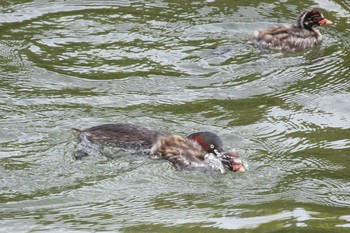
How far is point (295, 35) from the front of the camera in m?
11.0

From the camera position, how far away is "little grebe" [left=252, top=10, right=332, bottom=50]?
10781 mm

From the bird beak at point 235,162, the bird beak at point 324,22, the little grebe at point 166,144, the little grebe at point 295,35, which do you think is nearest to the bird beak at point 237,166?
the bird beak at point 235,162

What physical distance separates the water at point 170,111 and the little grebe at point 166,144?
112 mm

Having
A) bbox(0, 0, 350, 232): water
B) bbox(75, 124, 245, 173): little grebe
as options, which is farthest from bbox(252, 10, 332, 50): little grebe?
bbox(75, 124, 245, 173): little grebe

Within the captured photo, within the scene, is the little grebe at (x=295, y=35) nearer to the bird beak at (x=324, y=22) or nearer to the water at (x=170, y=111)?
the bird beak at (x=324, y=22)

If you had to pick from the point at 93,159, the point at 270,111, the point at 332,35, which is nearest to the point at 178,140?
the point at 93,159

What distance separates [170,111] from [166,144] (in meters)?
1.02

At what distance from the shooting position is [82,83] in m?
9.61

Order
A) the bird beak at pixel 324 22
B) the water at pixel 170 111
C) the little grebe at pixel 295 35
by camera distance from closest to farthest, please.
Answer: the water at pixel 170 111, the little grebe at pixel 295 35, the bird beak at pixel 324 22

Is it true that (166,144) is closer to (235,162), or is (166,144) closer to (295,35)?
(235,162)

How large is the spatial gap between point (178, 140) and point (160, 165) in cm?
27

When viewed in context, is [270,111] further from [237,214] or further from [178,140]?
[237,214]

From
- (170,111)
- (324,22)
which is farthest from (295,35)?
(170,111)

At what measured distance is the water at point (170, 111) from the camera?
22.2ft
